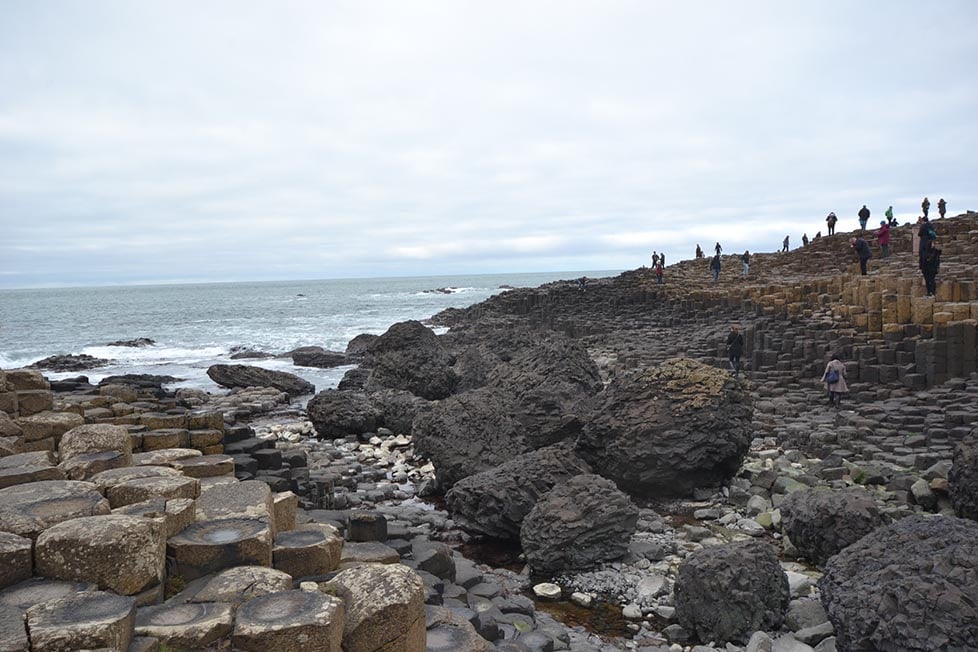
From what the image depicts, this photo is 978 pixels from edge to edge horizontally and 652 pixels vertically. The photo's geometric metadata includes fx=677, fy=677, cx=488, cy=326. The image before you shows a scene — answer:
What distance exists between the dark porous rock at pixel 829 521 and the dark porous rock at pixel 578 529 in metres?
1.93

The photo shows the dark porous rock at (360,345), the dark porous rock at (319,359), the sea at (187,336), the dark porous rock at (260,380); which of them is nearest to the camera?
the dark porous rock at (260,380)

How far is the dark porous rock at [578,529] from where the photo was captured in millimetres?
7953

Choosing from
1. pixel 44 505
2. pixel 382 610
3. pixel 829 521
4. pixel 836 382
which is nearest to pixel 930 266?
pixel 836 382

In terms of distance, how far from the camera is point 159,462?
25.1 feet

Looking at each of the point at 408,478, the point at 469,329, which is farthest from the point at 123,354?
the point at 408,478

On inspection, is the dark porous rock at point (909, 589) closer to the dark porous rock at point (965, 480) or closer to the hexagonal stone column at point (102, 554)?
the dark porous rock at point (965, 480)

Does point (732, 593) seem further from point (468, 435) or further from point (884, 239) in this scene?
point (884, 239)

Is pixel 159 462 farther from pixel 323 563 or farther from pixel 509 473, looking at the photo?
pixel 509 473

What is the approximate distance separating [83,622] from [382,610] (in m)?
1.68

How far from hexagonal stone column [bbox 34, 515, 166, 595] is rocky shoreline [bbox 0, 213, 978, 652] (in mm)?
14

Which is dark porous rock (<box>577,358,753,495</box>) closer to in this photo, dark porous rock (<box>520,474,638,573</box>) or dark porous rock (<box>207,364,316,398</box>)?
dark porous rock (<box>520,474,638,573</box>)

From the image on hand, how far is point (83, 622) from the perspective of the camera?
12.1ft

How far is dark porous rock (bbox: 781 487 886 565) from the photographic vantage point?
755 centimetres

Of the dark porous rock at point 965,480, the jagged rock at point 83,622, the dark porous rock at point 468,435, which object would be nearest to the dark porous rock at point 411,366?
the dark porous rock at point 468,435
